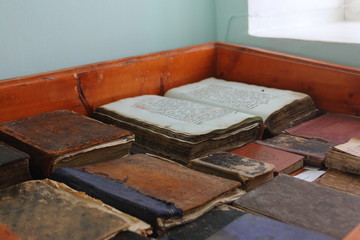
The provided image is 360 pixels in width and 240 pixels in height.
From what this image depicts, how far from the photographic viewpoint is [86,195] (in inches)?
42.1

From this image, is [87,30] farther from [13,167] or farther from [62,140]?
[13,167]

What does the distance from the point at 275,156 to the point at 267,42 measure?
2.63 feet

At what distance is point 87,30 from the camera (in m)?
1.77

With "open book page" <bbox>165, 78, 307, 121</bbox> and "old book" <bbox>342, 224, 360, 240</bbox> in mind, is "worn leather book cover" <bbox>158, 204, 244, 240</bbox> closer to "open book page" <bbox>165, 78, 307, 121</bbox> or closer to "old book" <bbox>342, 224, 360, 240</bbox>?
"old book" <bbox>342, 224, 360, 240</bbox>

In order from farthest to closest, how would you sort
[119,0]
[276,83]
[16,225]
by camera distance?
1. [276,83]
2. [119,0]
3. [16,225]

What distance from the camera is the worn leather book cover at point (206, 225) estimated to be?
939mm

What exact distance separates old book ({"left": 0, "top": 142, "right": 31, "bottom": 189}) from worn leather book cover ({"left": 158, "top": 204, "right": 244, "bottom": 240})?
0.45 m

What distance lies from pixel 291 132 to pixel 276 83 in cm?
40

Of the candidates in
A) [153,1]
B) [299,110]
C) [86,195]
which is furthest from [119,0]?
[86,195]

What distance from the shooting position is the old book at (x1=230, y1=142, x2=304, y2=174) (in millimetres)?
1334

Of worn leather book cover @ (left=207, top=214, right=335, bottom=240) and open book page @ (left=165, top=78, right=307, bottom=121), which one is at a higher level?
open book page @ (left=165, top=78, right=307, bottom=121)

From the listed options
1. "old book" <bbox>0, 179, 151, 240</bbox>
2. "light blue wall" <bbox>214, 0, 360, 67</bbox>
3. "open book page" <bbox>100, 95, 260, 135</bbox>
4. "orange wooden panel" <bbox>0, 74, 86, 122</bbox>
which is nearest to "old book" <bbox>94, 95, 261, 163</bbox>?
"open book page" <bbox>100, 95, 260, 135</bbox>

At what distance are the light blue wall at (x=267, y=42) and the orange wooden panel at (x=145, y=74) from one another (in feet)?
0.44

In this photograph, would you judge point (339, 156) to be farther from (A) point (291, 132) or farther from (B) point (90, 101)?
(B) point (90, 101)
